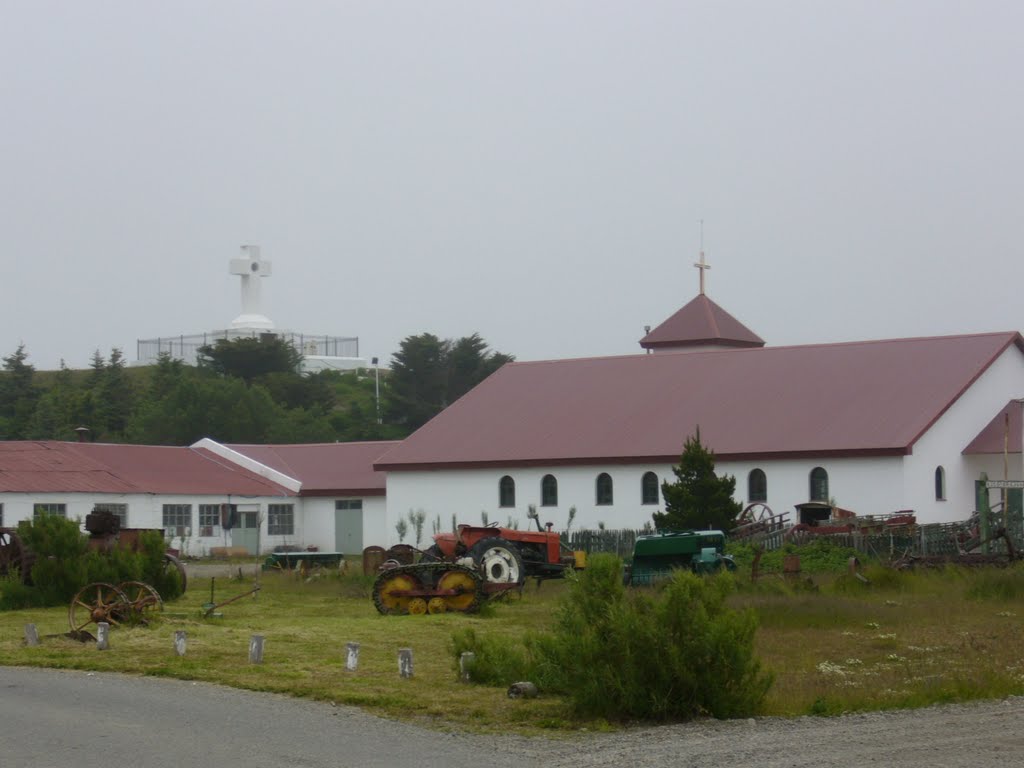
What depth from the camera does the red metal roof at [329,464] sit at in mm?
55188

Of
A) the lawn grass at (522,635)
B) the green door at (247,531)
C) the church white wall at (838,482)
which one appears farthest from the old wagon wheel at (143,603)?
the green door at (247,531)

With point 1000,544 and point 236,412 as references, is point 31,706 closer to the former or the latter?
point 1000,544

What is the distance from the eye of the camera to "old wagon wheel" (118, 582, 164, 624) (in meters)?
23.3

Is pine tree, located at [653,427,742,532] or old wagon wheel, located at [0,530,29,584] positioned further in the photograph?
pine tree, located at [653,427,742,532]

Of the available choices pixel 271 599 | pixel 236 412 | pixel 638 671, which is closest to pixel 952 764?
pixel 638 671

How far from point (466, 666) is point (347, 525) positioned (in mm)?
38032

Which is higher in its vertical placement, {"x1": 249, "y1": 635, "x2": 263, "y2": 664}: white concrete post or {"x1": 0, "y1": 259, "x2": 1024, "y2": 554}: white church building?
{"x1": 0, "y1": 259, "x2": 1024, "y2": 554}: white church building

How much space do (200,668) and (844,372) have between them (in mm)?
31805

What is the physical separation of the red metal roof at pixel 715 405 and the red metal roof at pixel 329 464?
392 cm

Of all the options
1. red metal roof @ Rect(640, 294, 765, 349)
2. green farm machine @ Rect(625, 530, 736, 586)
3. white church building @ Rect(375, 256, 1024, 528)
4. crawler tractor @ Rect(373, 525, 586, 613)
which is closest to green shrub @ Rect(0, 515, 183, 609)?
crawler tractor @ Rect(373, 525, 586, 613)

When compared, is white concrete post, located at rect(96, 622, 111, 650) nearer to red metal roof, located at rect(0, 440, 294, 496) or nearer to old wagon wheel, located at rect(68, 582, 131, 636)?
old wagon wheel, located at rect(68, 582, 131, 636)

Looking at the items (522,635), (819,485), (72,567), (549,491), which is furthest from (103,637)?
(549,491)

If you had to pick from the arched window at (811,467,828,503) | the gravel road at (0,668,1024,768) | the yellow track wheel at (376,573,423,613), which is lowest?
the gravel road at (0,668,1024,768)

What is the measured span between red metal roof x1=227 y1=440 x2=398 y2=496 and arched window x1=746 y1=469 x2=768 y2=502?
15.0 meters
